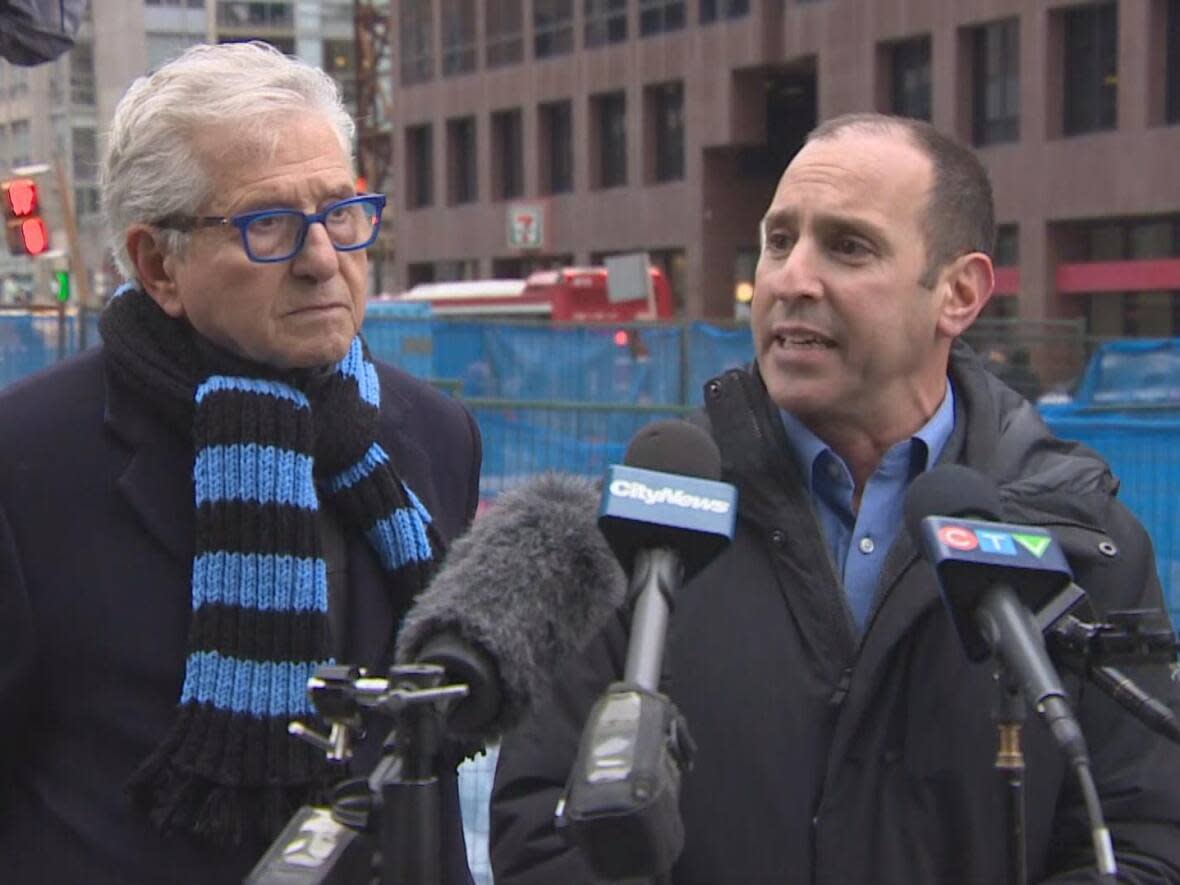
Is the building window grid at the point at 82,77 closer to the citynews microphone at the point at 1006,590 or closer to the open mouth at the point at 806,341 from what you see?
the open mouth at the point at 806,341

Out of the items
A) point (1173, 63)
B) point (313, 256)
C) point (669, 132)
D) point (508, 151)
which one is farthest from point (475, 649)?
point (508, 151)

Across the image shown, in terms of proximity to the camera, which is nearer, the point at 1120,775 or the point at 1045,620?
the point at 1045,620

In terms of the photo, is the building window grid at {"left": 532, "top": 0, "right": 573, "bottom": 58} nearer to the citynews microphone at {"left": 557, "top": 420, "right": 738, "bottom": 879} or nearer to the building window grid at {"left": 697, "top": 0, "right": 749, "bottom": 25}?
the building window grid at {"left": 697, "top": 0, "right": 749, "bottom": 25}

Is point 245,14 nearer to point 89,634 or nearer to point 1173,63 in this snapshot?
point 1173,63

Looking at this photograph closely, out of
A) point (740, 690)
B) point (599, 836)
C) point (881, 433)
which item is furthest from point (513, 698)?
point (881, 433)

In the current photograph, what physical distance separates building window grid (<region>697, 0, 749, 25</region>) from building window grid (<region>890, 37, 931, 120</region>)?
471 centimetres

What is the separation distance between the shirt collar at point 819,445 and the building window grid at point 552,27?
45768 mm

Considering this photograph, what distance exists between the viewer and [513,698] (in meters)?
1.87

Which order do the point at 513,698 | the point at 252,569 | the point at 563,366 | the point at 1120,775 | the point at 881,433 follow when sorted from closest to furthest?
the point at 513,698, the point at 1120,775, the point at 252,569, the point at 881,433, the point at 563,366

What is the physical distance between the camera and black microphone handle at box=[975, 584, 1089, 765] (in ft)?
5.70

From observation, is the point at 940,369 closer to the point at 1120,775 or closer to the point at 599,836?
the point at 1120,775

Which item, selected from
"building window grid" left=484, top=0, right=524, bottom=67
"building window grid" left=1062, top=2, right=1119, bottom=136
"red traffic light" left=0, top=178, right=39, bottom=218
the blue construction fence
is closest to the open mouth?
the blue construction fence

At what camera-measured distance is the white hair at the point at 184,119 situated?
2.65 metres

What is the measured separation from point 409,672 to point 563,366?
15.8m
